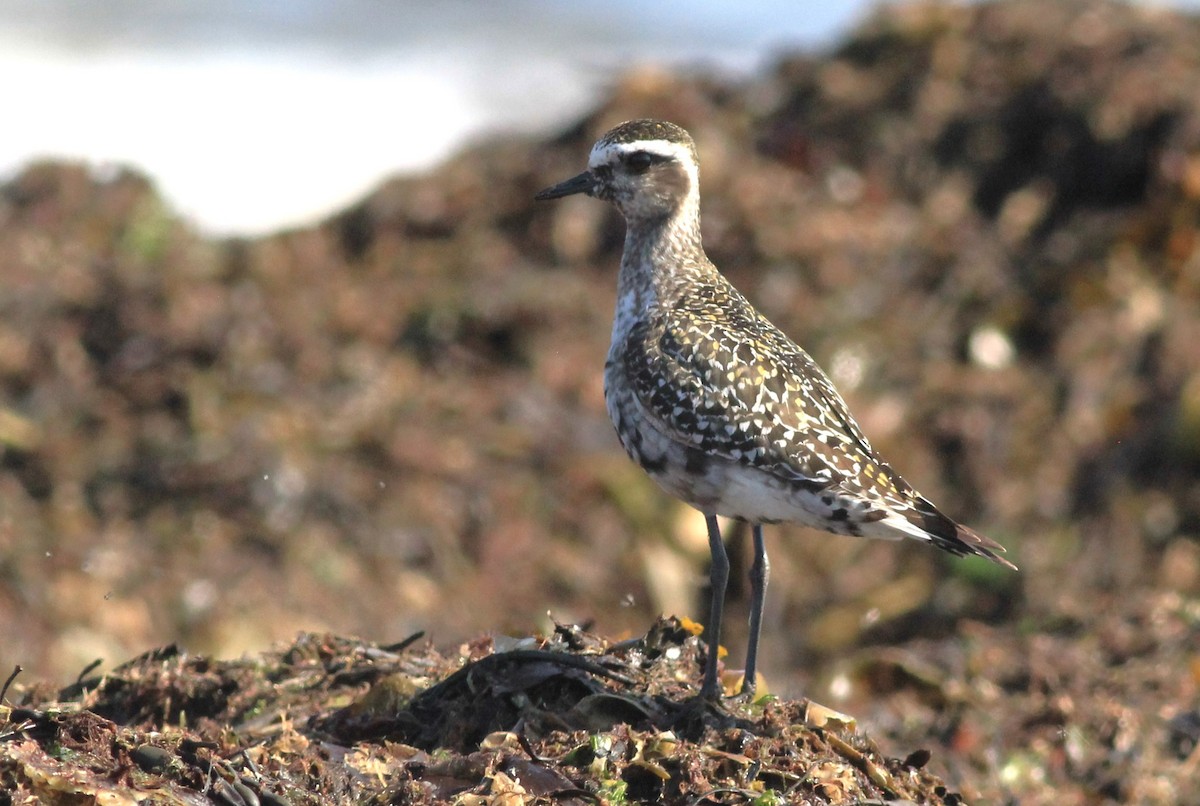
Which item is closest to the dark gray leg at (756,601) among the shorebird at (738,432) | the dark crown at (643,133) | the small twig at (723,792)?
the shorebird at (738,432)

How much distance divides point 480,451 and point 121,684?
476cm

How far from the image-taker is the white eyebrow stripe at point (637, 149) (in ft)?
21.1

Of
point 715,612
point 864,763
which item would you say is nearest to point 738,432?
point 715,612

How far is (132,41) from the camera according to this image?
24.1 metres

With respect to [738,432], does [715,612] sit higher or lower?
lower

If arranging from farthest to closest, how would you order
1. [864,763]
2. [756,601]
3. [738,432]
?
[756,601] < [738,432] < [864,763]

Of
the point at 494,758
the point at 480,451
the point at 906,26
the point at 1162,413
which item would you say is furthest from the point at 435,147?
the point at 494,758

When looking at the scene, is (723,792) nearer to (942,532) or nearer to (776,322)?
(942,532)

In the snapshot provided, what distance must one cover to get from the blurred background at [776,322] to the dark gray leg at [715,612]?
6.12 ft

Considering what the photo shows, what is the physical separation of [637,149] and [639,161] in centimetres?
5

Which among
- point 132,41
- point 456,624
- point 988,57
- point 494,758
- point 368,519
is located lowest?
point 494,758

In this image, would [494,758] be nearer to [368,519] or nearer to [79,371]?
[368,519]

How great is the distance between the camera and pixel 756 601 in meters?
5.96

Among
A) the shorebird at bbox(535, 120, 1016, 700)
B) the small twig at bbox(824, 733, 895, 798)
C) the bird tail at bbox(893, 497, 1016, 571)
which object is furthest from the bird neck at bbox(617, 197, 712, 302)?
the small twig at bbox(824, 733, 895, 798)
